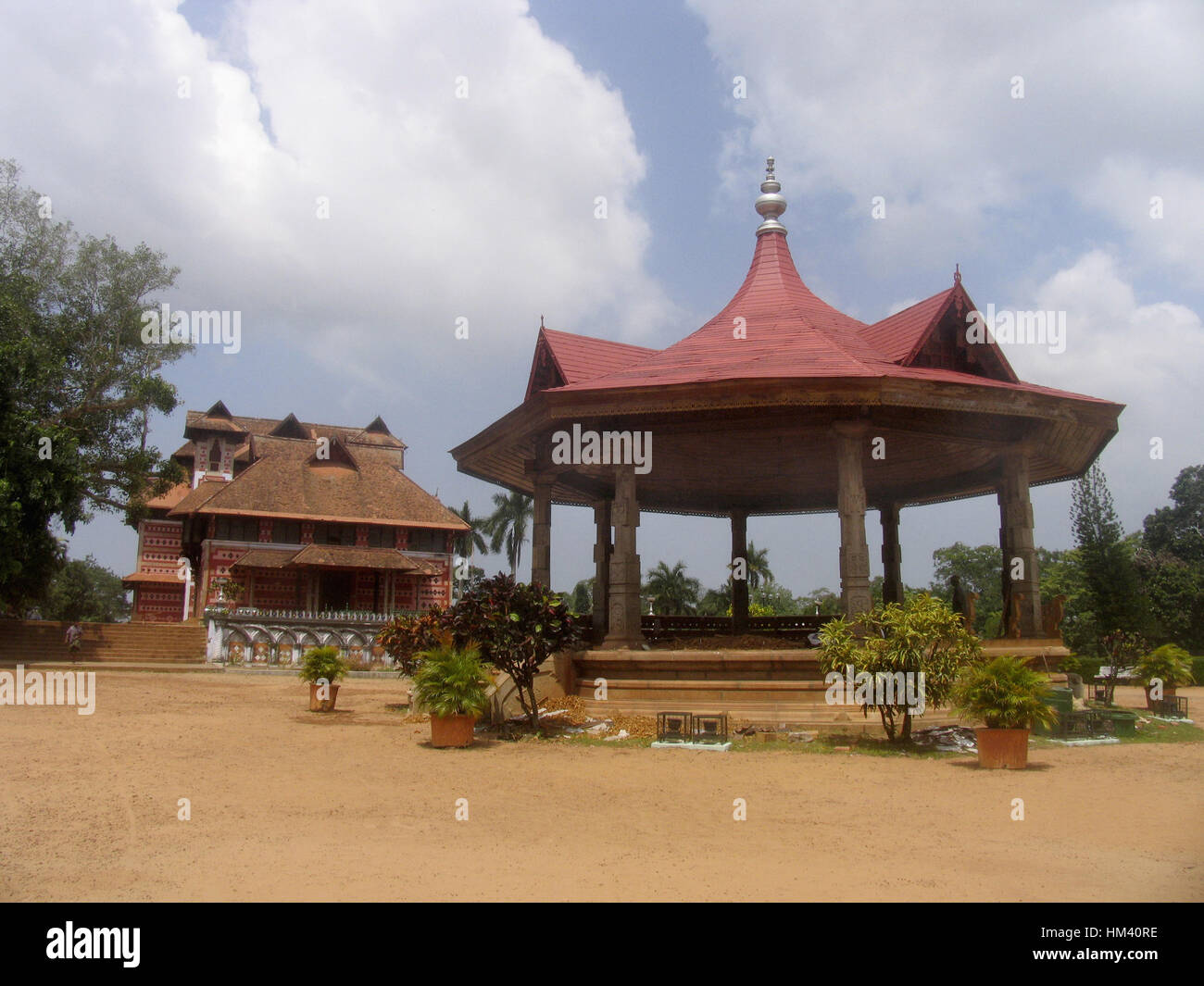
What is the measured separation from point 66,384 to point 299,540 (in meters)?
11.0

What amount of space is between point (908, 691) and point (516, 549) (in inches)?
1898

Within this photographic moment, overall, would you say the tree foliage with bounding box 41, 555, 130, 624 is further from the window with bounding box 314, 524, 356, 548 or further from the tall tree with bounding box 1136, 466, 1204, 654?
the tall tree with bounding box 1136, 466, 1204, 654

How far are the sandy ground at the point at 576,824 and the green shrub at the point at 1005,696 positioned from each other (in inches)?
22.8

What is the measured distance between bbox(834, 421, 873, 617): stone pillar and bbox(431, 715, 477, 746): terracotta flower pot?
5421 mm

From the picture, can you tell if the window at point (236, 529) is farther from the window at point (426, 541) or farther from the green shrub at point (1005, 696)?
the green shrub at point (1005, 696)

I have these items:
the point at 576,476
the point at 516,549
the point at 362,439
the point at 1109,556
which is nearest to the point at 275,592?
the point at 362,439

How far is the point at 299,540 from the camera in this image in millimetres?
40375

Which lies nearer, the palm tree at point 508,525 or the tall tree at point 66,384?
the tall tree at point 66,384

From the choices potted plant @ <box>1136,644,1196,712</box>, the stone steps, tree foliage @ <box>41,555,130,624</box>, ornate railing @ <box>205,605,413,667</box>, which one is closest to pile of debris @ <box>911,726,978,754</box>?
potted plant @ <box>1136,644,1196,712</box>

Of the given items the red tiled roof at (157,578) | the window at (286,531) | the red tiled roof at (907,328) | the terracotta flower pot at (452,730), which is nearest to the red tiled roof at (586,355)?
the red tiled roof at (907,328)

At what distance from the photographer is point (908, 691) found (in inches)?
420

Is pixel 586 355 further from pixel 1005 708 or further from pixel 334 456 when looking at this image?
pixel 334 456

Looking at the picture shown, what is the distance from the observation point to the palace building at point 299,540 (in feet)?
127
